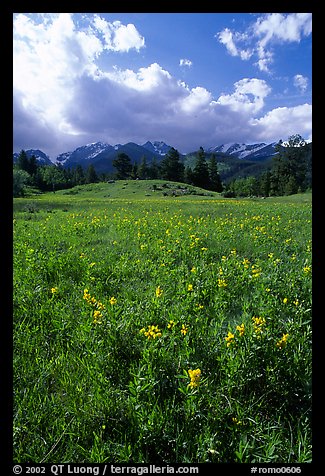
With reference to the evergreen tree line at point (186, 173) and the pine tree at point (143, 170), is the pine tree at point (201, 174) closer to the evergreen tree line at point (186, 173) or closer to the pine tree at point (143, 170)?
the evergreen tree line at point (186, 173)

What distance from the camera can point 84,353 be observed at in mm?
2375

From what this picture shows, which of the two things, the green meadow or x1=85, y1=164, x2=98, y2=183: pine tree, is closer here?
the green meadow

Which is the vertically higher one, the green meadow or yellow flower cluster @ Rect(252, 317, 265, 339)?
yellow flower cluster @ Rect(252, 317, 265, 339)

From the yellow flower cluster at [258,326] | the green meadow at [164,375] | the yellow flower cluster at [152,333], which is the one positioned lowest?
the green meadow at [164,375]

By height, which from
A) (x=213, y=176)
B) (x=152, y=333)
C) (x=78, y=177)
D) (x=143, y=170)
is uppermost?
(x=78, y=177)

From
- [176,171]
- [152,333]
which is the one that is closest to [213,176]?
[176,171]

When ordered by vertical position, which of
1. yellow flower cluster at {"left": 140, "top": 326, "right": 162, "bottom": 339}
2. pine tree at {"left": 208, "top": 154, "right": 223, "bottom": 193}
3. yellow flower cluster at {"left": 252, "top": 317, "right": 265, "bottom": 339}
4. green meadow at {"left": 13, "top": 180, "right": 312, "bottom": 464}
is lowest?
green meadow at {"left": 13, "top": 180, "right": 312, "bottom": 464}

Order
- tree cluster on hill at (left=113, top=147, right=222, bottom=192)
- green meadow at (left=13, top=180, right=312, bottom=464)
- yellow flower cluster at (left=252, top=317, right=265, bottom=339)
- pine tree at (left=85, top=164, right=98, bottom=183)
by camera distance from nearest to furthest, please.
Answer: green meadow at (left=13, top=180, right=312, bottom=464) < yellow flower cluster at (left=252, top=317, right=265, bottom=339) < tree cluster on hill at (left=113, top=147, right=222, bottom=192) < pine tree at (left=85, top=164, right=98, bottom=183)

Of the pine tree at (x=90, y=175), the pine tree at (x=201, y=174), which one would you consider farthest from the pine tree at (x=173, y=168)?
the pine tree at (x=90, y=175)

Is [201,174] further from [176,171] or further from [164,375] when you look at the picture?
[164,375]

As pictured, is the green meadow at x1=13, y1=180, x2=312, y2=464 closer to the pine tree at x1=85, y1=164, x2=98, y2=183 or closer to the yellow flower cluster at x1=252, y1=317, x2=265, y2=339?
the yellow flower cluster at x1=252, y1=317, x2=265, y2=339

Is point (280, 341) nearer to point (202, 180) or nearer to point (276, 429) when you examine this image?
point (276, 429)

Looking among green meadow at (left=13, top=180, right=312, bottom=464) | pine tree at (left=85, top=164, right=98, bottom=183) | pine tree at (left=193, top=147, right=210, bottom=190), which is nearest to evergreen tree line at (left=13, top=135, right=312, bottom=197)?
pine tree at (left=193, top=147, right=210, bottom=190)
